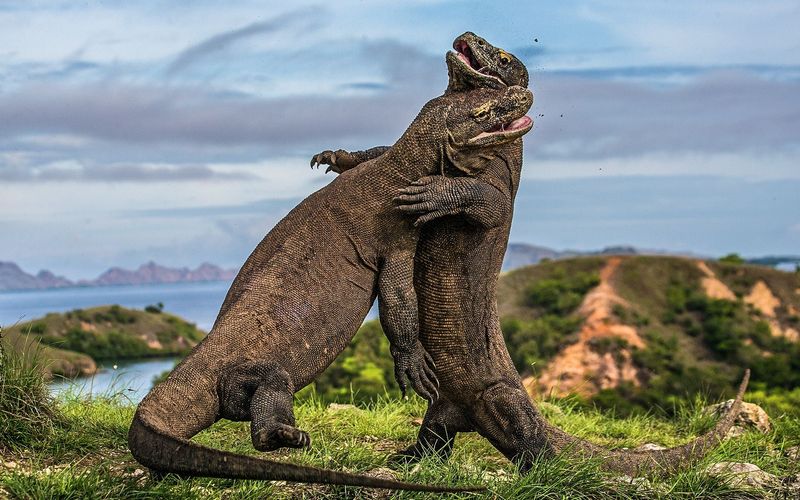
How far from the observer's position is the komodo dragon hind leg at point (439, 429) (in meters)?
8.66

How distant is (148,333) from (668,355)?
13349 mm

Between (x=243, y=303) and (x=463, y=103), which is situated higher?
(x=463, y=103)

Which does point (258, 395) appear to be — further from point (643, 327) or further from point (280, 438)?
point (643, 327)

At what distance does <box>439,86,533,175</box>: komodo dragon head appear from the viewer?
24.4 ft

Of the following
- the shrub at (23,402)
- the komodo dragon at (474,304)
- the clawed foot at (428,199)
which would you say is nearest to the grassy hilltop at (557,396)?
the shrub at (23,402)

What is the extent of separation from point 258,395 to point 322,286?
921 millimetres

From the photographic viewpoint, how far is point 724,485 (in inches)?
313

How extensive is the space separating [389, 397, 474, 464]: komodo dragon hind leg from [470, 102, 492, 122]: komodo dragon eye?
2493mm

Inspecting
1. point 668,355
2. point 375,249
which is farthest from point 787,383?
point 375,249

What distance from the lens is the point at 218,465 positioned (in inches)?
234

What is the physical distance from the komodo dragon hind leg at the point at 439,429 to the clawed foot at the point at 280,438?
7.71 feet

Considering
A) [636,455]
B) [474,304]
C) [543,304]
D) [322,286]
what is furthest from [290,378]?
[543,304]

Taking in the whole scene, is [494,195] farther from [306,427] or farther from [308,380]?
[306,427]

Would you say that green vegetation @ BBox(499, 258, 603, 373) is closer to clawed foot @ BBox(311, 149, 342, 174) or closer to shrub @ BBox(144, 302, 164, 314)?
shrub @ BBox(144, 302, 164, 314)
